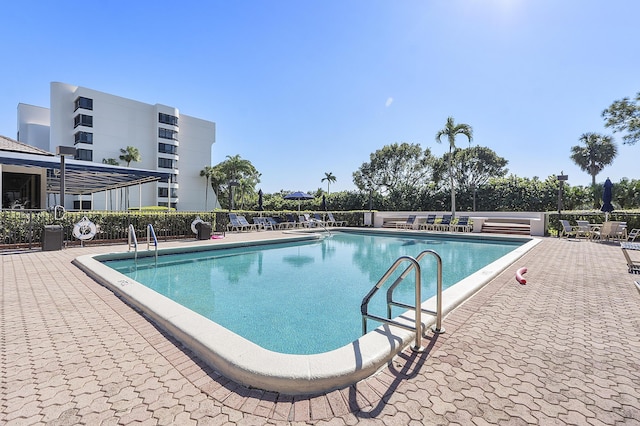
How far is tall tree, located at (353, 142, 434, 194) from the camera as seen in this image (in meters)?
32.1

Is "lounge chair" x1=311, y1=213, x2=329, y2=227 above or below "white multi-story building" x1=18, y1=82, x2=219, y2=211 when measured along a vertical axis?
below

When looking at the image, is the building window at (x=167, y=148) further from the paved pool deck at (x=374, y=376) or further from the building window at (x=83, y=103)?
the paved pool deck at (x=374, y=376)

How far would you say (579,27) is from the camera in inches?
393

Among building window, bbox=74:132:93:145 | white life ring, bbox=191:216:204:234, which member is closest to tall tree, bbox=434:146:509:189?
white life ring, bbox=191:216:204:234

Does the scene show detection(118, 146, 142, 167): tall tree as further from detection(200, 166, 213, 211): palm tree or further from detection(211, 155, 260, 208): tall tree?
detection(211, 155, 260, 208): tall tree

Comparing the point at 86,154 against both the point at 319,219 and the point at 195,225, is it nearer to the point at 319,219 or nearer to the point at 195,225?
the point at 319,219

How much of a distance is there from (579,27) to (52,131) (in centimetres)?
4830

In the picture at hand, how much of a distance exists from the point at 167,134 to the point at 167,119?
209cm

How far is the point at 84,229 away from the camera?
9.55 metres

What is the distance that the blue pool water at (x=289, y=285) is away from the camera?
4027 mm

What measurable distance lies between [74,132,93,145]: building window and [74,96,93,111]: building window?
123 inches

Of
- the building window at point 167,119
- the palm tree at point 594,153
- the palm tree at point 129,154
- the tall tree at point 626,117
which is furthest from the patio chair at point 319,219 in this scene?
the palm tree at point 594,153

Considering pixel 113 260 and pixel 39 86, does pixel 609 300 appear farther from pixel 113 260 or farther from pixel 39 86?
pixel 39 86

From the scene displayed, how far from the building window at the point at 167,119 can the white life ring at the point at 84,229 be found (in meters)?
37.1
